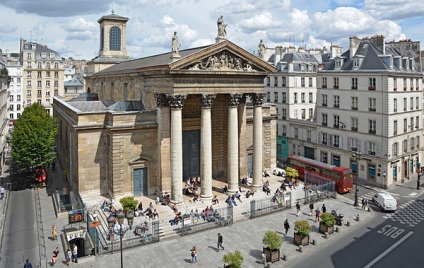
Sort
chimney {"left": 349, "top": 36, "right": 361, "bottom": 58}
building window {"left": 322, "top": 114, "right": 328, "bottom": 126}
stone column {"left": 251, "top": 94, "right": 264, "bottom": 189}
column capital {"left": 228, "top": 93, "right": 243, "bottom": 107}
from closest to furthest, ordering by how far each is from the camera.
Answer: column capital {"left": 228, "top": 93, "right": 243, "bottom": 107}
stone column {"left": 251, "top": 94, "right": 264, "bottom": 189}
chimney {"left": 349, "top": 36, "right": 361, "bottom": 58}
building window {"left": 322, "top": 114, "right": 328, "bottom": 126}

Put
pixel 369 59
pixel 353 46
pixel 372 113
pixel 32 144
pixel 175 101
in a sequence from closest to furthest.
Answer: pixel 175 101, pixel 32 144, pixel 372 113, pixel 369 59, pixel 353 46

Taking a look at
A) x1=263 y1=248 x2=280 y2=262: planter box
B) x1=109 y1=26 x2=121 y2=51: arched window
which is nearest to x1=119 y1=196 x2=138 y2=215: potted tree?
x1=263 y1=248 x2=280 y2=262: planter box

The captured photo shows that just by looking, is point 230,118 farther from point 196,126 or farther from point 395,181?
point 395,181

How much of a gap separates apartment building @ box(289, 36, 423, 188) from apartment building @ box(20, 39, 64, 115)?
59.3 meters

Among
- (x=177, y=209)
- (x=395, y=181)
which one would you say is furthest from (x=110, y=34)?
(x=395, y=181)

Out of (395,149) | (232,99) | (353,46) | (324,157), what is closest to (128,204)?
(232,99)

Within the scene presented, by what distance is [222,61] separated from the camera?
34594 mm

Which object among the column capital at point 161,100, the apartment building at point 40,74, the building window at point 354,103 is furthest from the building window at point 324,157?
the apartment building at point 40,74

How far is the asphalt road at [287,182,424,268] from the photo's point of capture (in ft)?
85.4

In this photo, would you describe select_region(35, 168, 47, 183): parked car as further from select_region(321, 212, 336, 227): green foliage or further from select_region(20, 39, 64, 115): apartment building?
select_region(20, 39, 64, 115): apartment building

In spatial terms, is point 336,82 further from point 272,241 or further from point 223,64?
point 272,241

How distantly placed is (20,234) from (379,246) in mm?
28529

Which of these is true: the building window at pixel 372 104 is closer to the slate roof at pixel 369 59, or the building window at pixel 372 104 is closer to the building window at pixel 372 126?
the building window at pixel 372 126

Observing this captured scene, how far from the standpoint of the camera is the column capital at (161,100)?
34.7 metres
